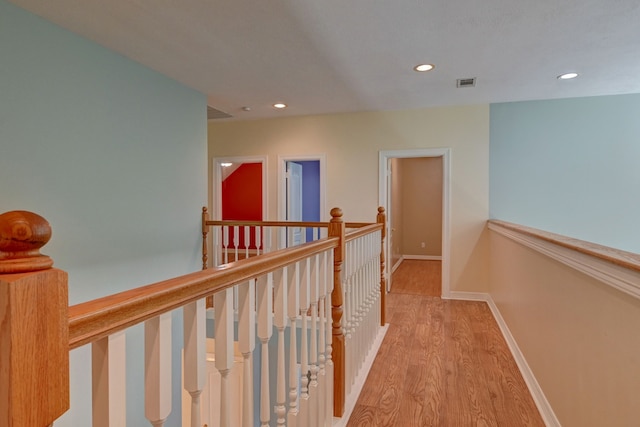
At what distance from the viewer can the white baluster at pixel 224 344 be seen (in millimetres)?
901

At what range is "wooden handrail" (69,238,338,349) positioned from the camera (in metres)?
0.55

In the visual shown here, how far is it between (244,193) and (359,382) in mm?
6191

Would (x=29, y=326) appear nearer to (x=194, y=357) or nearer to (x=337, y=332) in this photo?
(x=194, y=357)

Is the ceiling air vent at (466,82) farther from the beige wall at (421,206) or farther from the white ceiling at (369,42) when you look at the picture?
the beige wall at (421,206)

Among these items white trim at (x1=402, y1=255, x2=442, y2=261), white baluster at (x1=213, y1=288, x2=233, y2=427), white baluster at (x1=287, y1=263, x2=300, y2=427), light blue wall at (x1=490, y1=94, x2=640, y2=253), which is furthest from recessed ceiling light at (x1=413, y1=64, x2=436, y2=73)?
white trim at (x1=402, y1=255, x2=442, y2=261)

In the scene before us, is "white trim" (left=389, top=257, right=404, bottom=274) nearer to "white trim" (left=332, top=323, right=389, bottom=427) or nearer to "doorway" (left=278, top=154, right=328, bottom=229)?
"doorway" (left=278, top=154, right=328, bottom=229)

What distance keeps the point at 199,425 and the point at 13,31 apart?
8.98 ft

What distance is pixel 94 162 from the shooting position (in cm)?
276

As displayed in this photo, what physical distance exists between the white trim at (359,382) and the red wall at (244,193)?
17.1ft

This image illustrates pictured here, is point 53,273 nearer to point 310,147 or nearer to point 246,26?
point 246,26

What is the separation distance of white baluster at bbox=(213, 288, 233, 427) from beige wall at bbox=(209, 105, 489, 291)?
13.1 feet

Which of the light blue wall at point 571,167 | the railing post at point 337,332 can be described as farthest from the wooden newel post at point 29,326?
the light blue wall at point 571,167

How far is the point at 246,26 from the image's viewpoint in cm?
248

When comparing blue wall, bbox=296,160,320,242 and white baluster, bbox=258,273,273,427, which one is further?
blue wall, bbox=296,160,320,242
